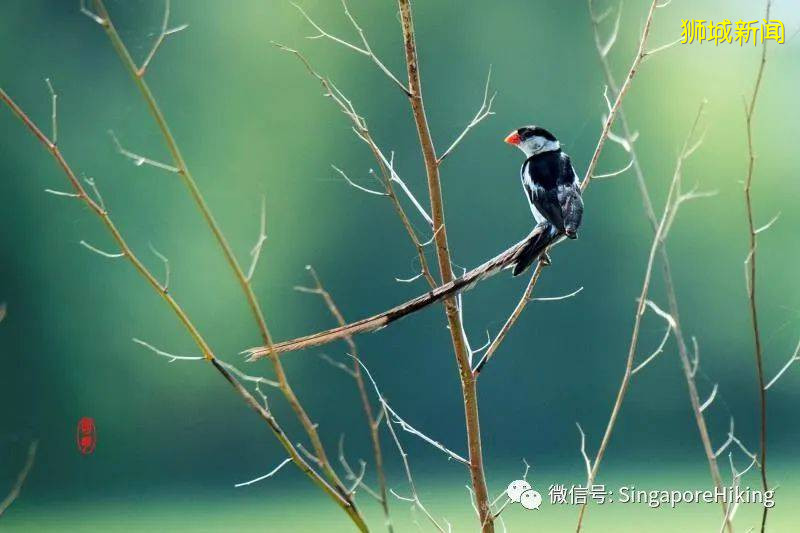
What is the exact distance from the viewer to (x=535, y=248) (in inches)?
92.1

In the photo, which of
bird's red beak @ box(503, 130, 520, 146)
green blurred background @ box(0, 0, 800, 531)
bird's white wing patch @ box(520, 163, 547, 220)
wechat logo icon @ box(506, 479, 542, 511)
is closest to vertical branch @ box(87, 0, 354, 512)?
wechat logo icon @ box(506, 479, 542, 511)

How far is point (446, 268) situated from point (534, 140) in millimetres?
1457

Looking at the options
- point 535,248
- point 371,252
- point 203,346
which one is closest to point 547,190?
point 535,248

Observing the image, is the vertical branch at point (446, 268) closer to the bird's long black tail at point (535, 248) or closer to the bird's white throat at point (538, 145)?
the bird's long black tail at point (535, 248)

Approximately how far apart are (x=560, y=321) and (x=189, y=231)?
10.1 feet

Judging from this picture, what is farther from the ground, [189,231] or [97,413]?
[189,231]

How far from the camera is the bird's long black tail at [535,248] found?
225 cm

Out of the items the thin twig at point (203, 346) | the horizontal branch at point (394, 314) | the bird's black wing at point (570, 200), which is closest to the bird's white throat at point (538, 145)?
the bird's black wing at point (570, 200)

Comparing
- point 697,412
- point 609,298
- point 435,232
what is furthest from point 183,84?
point 697,412

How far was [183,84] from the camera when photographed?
316 inches

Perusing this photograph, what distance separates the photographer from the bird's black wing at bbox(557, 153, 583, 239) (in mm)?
2457

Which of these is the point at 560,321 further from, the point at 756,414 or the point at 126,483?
the point at 126,483

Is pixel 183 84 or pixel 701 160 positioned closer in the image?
pixel 701 160

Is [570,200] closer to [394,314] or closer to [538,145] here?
[538,145]
